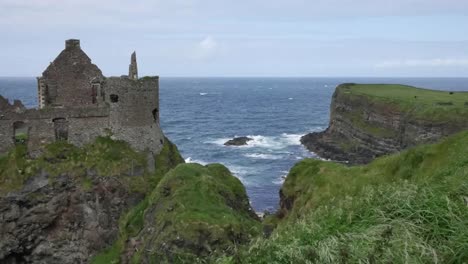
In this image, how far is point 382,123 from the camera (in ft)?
323

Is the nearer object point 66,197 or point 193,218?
point 193,218

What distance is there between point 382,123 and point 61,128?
69697mm

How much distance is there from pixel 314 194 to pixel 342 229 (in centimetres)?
1254

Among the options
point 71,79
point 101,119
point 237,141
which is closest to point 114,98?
point 101,119

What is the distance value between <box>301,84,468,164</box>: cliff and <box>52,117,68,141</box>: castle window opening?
57.8 m

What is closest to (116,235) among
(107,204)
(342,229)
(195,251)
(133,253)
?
(107,204)

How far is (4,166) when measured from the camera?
40000 mm

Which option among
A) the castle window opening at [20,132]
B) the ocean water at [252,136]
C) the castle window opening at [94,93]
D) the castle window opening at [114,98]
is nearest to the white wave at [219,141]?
the ocean water at [252,136]

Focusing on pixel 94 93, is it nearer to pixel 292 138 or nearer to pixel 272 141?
pixel 272 141

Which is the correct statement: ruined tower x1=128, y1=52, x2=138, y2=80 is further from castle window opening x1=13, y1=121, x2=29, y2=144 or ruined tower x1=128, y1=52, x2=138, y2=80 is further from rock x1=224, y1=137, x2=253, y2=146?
rock x1=224, y1=137, x2=253, y2=146

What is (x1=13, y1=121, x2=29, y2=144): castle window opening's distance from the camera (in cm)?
4144

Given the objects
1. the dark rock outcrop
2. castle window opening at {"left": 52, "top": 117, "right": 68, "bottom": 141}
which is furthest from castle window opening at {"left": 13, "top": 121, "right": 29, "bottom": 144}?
the dark rock outcrop

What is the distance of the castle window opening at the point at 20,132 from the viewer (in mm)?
41438

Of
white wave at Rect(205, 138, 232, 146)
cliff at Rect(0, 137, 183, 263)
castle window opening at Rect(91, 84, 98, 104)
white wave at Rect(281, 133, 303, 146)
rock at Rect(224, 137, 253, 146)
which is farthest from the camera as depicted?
white wave at Rect(281, 133, 303, 146)
